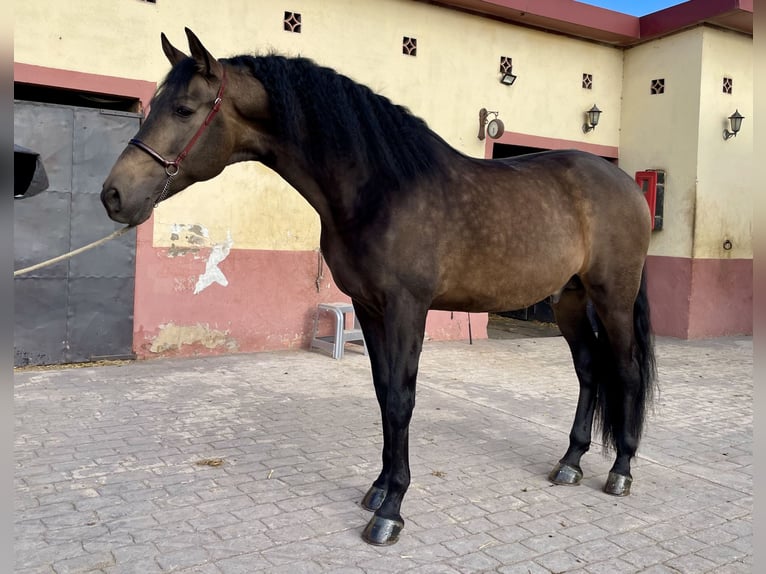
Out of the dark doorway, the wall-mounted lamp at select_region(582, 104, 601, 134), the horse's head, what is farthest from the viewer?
the wall-mounted lamp at select_region(582, 104, 601, 134)

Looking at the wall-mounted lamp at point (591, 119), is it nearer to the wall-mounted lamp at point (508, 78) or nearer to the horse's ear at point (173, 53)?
the wall-mounted lamp at point (508, 78)

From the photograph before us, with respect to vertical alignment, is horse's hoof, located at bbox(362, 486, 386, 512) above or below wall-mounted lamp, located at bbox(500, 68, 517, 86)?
below

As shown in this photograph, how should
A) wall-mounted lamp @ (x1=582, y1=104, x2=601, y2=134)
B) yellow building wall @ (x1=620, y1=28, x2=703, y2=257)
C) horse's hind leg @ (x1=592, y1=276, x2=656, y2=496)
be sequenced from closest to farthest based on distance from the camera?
1. horse's hind leg @ (x1=592, y1=276, x2=656, y2=496)
2. yellow building wall @ (x1=620, y1=28, x2=703, y2=257)
3. wall-mounted lamp @ (x1=582, y1=104, x2=601, y2=134)

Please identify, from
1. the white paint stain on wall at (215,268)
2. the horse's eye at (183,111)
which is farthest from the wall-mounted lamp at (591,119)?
the horse's eye at (183,111)

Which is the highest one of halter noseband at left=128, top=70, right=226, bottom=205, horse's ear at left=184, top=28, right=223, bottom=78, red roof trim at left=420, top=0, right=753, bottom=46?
red roof trim at left=420, top=0, right=753, bottom=46

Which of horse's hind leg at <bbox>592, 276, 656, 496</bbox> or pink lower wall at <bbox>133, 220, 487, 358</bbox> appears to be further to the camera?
pink lower wall at <bbox>133, 220, 487, 358</bbox>

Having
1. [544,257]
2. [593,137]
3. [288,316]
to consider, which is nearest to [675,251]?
[593,137]

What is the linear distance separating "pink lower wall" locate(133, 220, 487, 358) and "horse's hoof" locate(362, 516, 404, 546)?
4519 millimetres

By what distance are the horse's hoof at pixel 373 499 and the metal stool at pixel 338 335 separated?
3921 mm

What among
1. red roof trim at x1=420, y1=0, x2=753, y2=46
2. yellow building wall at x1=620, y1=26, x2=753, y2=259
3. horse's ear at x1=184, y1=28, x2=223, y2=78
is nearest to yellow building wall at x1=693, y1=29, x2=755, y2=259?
yellow building wall at x1=620, y1=26, x2=753, y2=259

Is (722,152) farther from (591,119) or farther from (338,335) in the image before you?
(338,335)

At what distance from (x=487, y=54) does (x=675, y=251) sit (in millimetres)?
4197

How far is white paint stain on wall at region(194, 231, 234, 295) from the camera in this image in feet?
21.9

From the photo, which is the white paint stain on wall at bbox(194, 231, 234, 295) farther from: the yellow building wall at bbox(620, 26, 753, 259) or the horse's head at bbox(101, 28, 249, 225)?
the yellow building wall at bbox(620, 26, 753, 259)
